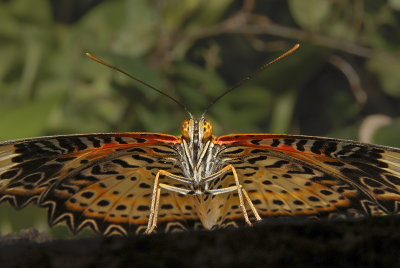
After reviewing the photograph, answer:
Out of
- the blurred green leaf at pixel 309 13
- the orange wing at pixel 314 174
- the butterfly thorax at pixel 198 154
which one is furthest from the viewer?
the blurred green leaf at pixel 309 13

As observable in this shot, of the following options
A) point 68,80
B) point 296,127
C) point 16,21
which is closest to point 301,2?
point 296,127

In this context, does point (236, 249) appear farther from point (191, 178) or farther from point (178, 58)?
point (178, 58)

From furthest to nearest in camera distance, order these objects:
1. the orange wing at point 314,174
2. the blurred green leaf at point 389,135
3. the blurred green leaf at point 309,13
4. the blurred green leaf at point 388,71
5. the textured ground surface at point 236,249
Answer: the blurred green leaf at point 388,71
the blurred green leaf at point 309,13
the blurred green leaf at point 389,135
the orange wing at point 314,174
the textured ground surface at point 236,249

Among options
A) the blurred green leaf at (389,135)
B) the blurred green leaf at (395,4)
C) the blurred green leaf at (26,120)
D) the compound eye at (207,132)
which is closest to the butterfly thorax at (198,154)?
the compound eye at (207,132)

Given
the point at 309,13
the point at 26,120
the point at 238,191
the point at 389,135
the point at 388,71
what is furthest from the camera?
the point at 388,71

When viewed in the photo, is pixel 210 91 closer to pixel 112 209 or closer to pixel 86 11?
pixel 86 11

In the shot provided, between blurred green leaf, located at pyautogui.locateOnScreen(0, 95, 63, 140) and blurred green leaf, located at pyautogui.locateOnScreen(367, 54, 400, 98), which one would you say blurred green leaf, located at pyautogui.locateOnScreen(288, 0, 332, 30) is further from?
blurred green leaf, located at pyautogui.locateOnScreen(0, 95, 63, 140)

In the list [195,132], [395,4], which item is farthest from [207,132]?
[395,4]

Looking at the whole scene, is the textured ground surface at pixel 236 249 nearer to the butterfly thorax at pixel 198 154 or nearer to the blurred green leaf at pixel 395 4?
the butterfly thorax at pixel 198 154
